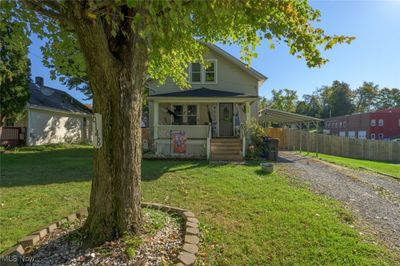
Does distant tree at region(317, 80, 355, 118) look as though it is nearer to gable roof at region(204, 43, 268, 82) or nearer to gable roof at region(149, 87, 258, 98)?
gable roof at region(204, 43, 268, 82)

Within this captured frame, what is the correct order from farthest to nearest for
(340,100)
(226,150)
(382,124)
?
(340,100)
(382,124)
(226,150)

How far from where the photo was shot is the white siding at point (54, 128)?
61.4ft

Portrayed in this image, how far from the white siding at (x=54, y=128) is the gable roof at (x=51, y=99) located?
0.58 metres

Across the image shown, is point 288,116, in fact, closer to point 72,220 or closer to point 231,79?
point 231,79

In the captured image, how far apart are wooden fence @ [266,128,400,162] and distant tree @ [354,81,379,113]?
66371mm

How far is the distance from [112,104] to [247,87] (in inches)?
560

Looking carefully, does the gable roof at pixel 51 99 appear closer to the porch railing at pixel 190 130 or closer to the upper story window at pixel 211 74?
the porch railing at pixel 190 130

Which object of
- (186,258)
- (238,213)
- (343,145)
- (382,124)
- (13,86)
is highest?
(13,86)

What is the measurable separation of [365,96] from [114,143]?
9609cm

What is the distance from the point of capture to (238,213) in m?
4.97

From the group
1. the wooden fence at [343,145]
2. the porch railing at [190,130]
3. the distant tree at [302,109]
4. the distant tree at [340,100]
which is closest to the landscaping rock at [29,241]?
the porch railing at [190,130]

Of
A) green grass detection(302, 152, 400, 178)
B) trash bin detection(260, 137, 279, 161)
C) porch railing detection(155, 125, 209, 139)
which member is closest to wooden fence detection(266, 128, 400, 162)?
green grass detection(302, 152, 400, 178)

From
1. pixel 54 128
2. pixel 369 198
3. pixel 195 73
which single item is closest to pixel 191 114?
pixel 195 73

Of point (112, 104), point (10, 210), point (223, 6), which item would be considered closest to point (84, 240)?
point (112, 104)
